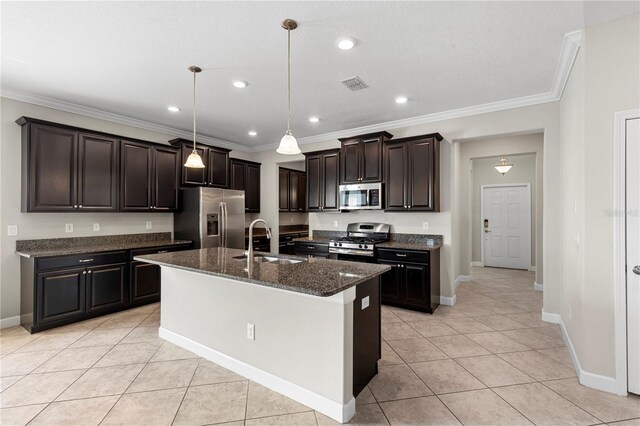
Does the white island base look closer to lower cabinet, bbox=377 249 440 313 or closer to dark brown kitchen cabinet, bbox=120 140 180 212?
lower cabinet, bbox=377 249 440 313

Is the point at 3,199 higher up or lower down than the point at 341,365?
higher up

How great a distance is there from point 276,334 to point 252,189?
4365 millimetres

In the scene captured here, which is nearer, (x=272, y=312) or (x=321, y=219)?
(x=272, y=312)

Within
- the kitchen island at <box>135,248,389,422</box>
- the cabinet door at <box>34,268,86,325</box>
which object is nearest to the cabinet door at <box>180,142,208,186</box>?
the cabinet door at <box>34,268,86,325</box>

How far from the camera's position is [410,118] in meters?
4.66

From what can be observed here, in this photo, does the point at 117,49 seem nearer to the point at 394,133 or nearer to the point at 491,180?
the point at 394,133

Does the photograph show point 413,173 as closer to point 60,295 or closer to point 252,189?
point 252,189

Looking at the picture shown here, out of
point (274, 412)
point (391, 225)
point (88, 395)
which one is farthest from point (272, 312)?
point (391, 225)

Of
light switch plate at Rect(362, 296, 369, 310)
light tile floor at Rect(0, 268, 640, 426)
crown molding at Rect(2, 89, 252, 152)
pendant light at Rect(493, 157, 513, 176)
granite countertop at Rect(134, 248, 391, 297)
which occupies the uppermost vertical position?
crown molding at Rect(2, 89, 252, 152)

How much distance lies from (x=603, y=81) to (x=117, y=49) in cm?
400

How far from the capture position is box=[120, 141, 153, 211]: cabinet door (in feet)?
14.4

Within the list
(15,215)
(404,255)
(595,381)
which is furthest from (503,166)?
(15,215)

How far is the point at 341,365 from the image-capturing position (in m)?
2.02

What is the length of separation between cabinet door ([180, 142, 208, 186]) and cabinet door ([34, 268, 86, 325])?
199 cm
